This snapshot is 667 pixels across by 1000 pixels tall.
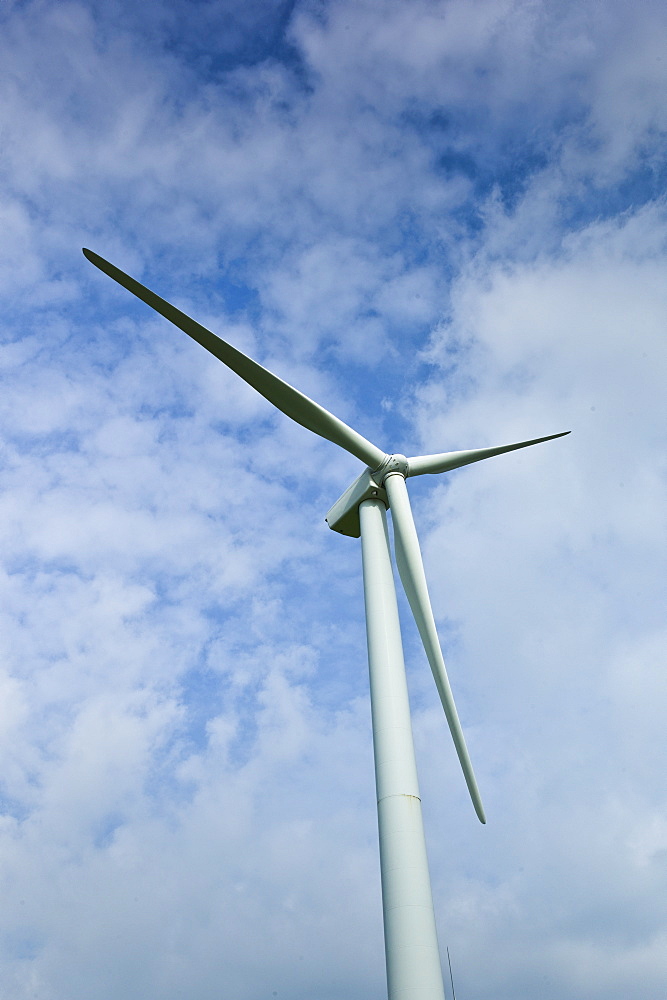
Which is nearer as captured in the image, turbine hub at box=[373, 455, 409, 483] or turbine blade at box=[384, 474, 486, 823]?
turbine blade at box=[384, 474, 486, 823]

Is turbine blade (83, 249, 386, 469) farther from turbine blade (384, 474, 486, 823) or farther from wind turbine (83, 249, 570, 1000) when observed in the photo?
turbine blade (384, 474, 486, 823)

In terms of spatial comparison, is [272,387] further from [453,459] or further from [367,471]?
[453,459]

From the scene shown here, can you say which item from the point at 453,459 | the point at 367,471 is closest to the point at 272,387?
the point at 367,471

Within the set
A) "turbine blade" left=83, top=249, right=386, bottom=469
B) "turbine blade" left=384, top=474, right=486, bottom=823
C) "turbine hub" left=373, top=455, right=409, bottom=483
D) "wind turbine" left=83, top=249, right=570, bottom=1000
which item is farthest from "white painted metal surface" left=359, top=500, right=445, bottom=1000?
"turbine blade" left=83, top=249, right=386, bottom=469

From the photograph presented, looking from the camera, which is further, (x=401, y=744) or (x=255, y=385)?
(x=255, y=385)

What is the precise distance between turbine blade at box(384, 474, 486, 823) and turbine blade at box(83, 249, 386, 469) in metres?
1.58

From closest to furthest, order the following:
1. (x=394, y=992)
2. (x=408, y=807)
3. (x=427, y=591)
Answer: (x=394, y=992) → (x=408, y=807) → (x=427, y=591)

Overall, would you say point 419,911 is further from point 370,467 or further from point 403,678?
point 370,467

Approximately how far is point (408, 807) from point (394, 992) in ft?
11.9

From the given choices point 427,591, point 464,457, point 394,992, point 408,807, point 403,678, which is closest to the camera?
point 394,992

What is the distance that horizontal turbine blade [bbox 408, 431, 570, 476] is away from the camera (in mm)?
25497

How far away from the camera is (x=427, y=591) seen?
864 inches

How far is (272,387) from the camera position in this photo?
76.6 ft

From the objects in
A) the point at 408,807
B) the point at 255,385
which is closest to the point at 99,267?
the point at 255,385
